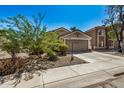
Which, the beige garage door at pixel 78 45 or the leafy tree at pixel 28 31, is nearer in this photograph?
the leafy tree at pixel 28 31

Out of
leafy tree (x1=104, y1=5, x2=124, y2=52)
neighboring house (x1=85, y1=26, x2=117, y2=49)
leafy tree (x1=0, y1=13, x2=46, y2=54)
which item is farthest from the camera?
neighboring house (x1=85, y1=26, x2=117, y2=49)

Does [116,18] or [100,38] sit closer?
[116,18]

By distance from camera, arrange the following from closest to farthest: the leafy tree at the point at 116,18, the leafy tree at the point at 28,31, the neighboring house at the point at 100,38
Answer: the leafy tree at the point at 28,31 → the leafy tree at the point at 116,18 → the neighboring house at the point at 100,38

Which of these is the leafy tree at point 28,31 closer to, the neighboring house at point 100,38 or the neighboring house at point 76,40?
the neighboring house at point 76,40

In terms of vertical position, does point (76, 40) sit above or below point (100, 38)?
below

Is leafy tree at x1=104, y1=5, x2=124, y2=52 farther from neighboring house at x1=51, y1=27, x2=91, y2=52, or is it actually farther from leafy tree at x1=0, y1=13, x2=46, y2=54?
leafy tree at x1=0, y1=13, x2=46, y2=54

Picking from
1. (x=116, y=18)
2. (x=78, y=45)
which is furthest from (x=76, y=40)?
(x=116, y=18)

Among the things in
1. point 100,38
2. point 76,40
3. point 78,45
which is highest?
point 100,38

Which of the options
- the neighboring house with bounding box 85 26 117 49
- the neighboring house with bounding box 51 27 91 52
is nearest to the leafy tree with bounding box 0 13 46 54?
the neighboring house with bounding box 51 27 91 52

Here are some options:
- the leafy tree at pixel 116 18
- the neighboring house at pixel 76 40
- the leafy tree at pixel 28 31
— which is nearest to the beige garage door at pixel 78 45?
the neighboring house at pixel 76 40

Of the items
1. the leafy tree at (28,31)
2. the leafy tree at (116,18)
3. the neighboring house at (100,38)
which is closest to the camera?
the leafy tree at (28,31)

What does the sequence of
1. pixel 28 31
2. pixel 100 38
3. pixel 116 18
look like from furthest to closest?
pixel 100 38
pixel 116 18
pixel 28 31

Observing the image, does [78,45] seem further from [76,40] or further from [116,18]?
[116,18]

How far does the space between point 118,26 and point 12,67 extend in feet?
54.7
